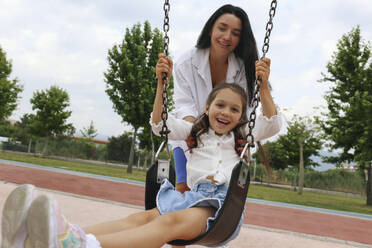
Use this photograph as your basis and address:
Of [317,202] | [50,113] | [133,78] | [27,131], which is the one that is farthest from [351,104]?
[27,131]

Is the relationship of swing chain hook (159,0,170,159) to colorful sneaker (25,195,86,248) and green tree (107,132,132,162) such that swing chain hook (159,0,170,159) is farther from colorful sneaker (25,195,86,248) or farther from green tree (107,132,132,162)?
green tree (107,132,132,162)

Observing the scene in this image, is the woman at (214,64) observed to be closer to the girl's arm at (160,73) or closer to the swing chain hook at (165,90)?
the girl's arm at (160,73)

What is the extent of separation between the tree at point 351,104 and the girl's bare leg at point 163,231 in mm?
11982

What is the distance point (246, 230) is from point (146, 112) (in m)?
12.3

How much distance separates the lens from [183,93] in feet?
8.39

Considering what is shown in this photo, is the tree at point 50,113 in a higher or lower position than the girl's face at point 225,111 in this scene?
higher

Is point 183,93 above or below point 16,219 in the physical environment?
above

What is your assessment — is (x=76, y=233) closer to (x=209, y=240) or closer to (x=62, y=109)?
(x=209, y=240)

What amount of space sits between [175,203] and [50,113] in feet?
70.3

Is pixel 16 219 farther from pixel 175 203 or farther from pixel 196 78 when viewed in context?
pixel 196 78

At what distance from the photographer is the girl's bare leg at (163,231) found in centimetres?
138

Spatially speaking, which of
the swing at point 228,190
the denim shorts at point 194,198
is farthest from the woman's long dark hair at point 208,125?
the denim shorts at point 194,198

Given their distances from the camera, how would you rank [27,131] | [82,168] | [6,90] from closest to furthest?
[82,168]
[6,90]
[27,131]

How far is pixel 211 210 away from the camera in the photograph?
5.78 feet
